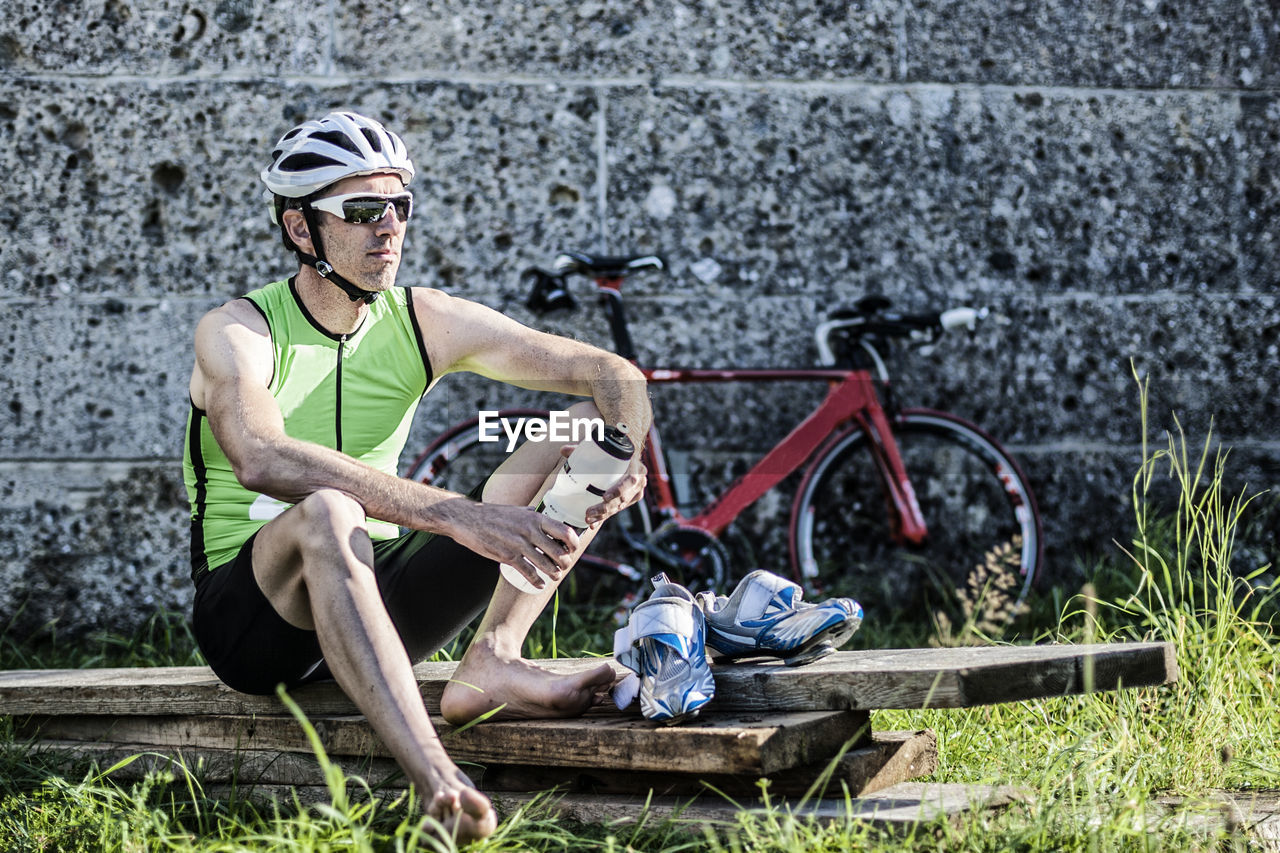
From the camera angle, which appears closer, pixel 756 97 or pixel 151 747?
pixel 151 747

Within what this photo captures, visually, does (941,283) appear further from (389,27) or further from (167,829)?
(167,829)

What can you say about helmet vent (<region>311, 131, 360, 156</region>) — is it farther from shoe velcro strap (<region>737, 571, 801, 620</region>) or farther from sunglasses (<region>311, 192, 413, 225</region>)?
shoe velcro strap (<region>737, 571, 801, 620</region>)

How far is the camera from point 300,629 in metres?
2.41

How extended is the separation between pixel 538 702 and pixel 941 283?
287 cm

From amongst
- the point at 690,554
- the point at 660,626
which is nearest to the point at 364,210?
the point at 660,626

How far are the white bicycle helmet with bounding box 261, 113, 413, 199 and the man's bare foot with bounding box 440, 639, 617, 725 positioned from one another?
1.07 m

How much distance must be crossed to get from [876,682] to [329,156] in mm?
1565

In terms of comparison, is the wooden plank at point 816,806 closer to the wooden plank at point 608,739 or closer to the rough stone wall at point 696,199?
the wooden plank at point 608,739

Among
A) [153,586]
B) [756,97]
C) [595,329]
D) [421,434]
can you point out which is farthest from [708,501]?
[153,586]

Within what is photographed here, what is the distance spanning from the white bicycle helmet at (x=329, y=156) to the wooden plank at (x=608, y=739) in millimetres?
1134

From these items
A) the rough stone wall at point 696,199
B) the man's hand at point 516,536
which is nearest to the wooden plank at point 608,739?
the man's hand at point 516,536

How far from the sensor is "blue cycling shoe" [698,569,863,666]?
240 centimetres

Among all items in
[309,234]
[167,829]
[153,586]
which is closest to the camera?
[167,829]

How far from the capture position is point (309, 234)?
2.71 meters
